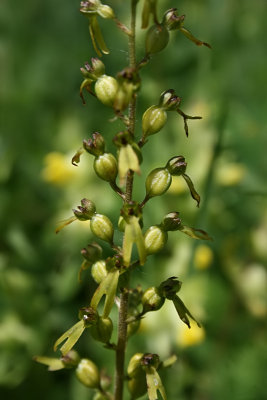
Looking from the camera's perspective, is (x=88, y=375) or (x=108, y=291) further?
(x=88, y=375)

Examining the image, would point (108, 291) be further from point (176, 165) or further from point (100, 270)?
point (176, 165)

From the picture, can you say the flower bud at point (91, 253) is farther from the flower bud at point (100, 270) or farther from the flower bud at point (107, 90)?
the flower bud at point (107, 90)

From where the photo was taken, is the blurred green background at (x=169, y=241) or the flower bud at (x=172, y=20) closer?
the flower bud at (x=172, y=20)

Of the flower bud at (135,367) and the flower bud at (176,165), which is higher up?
the flower bud at (176,165)

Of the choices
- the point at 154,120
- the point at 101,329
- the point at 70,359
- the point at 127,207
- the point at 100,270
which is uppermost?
the point at 154,120

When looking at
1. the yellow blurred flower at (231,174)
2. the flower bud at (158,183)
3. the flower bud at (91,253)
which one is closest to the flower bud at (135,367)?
the flower bud at (91,253)

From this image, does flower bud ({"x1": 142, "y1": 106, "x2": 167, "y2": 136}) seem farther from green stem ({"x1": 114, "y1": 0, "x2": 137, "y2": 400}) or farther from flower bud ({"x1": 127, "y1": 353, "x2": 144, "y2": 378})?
flower bud ({"x1": 127, "y1": 353, "x2": 144, "y2": 378})

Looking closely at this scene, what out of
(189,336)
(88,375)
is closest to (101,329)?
(88,375)
